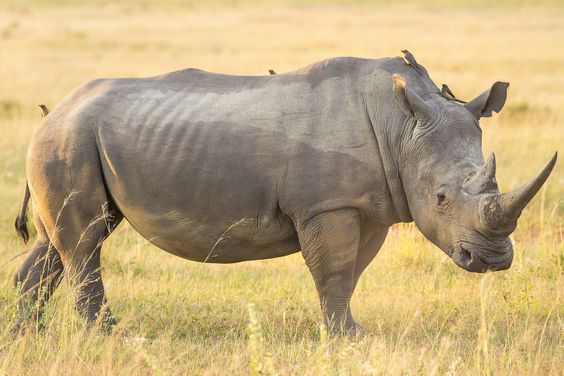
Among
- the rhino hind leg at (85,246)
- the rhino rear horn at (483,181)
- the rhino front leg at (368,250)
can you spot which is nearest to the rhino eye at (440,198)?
the rhino rear horn at (483,181)

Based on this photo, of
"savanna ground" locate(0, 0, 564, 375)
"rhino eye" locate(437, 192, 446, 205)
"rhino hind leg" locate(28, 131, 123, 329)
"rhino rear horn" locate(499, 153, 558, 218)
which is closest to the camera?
"rhino rear horn" locate(499, 153, 558, 218)

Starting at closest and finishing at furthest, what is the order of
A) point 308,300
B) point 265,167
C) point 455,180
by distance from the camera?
point 455,180, point 265,167, point 308,300

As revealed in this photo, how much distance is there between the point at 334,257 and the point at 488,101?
1.35m

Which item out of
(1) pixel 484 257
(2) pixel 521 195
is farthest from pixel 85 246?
(2) pixel 521 195

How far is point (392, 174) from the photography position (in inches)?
244

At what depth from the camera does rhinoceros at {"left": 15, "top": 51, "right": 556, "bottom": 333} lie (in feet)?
20.1

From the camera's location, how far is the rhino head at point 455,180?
5672 mm

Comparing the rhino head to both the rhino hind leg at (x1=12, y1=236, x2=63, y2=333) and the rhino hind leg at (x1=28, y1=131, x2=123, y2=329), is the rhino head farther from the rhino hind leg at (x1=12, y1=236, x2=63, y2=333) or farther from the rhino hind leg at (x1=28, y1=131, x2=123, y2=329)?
the rhino hind leg at (x1=12, y1=236, x2=63, y2=333)

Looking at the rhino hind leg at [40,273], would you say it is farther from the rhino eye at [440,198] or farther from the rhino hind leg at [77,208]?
the rhino eye at [440,198]

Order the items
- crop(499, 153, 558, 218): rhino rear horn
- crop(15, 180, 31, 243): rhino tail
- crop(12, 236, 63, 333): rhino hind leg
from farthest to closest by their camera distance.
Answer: crop(15, 180, 31, 243): rhino tail < crop(12, 236, 63, 333): rhino hind leg < crop(499, 153, 558, 218): rhino rear horn

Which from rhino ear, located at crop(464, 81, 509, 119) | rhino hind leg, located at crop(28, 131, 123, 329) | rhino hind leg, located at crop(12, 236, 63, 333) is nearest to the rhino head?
rhino ear, located at crop(464, 81, 509, 119)

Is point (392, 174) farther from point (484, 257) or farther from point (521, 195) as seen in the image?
point (521, 195)

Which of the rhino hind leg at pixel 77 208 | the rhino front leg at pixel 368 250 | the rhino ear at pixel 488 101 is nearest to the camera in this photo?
the rhino ear at pixel 488 101

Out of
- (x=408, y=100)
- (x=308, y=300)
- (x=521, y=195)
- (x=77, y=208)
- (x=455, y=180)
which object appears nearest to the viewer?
(x=521, y=195)
